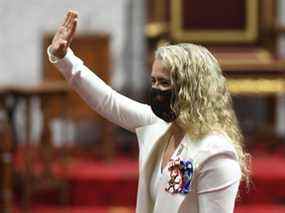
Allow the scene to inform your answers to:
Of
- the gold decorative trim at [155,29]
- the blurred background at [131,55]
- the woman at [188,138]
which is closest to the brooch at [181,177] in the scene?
the woman at [188,138]

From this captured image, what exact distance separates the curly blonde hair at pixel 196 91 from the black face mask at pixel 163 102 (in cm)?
2

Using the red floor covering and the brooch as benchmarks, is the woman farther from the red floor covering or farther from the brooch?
the red floor covering

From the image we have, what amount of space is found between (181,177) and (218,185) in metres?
0.09

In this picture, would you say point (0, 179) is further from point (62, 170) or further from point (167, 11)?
point (167, 11)

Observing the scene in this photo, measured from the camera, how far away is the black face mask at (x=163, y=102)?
6.64ft

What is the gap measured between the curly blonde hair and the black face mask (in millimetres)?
17

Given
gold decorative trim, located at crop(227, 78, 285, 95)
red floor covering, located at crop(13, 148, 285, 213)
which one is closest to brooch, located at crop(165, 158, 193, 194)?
red floor covering, located at crop(13, 148, 285, 213)

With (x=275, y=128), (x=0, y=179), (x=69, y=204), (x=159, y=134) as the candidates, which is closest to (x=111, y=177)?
(x=69, y=204)

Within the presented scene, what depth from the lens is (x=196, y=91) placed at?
2010 mm

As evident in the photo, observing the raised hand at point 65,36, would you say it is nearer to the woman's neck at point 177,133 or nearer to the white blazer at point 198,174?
the white blazer at point 198,174

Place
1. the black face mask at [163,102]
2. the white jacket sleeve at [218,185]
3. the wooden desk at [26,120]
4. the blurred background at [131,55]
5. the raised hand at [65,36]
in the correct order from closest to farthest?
the white jacket sleeve at [218,185], the black face mask at [163,102], the raised hand at [65,36], the wooden desk at [26,120], the blurred background at [131,55]

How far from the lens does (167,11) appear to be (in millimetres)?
7438

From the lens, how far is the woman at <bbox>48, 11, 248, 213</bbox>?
1932 mm

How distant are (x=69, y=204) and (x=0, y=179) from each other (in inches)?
23.3
